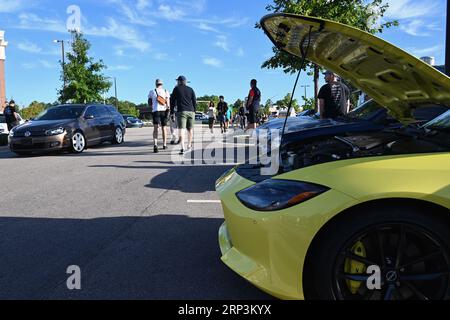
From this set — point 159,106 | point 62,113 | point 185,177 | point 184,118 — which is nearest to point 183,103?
point 184,118

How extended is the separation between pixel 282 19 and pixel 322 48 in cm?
66

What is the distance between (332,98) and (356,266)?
5.16 m

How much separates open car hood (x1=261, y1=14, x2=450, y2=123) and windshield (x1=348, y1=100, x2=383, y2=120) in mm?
1651

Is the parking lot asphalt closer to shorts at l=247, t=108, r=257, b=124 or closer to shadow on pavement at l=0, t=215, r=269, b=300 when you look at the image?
shadow on pavement at l=0, t=215, r=269, b=300

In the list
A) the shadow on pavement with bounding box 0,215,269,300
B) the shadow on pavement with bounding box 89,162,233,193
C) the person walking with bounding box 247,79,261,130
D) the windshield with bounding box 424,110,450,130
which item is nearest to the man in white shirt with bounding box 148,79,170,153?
the person walking with bounding box 247,79,261,130

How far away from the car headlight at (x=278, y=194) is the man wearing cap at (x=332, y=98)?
4910mm

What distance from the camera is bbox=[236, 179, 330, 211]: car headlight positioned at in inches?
86.6

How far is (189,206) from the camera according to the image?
495cm

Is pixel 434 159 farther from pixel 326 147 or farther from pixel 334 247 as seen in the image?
pixel 326 147

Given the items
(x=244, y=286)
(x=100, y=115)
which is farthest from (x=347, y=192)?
(x=100, y=115)

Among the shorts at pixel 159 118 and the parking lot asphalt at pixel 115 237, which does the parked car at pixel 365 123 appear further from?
the shorts at pixel 159 118

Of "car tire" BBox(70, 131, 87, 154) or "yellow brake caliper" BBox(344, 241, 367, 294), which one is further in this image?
"car tire" BBox(70, 131, 87, 154)

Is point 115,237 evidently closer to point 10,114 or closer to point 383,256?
point 383,256
